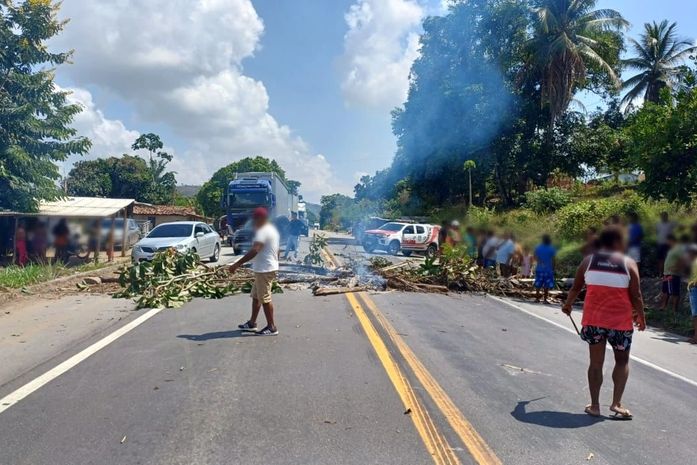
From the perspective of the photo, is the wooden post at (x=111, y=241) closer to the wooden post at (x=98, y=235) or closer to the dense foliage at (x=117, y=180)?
the wooden post at (x=98, y=235)

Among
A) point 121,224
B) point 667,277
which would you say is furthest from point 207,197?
point 667,277

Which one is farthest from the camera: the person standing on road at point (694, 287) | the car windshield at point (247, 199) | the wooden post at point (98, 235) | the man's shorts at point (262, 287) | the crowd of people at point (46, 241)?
the car windshield at point (247, 199)

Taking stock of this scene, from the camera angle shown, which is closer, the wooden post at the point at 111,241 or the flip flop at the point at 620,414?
the flip flop at the point at 620,414

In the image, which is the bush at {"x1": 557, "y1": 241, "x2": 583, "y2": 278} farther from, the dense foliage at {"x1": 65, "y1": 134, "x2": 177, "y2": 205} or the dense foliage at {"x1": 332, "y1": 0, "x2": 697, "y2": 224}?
the dense foliage at {"x1": 65, "y1": 134, "x2": 177, "y2": 205}

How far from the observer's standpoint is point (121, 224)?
22.7 meters

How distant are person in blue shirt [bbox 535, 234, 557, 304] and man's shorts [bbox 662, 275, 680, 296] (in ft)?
6.89

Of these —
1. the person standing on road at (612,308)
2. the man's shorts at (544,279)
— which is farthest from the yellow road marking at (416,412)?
the man's shorts at (544,279)

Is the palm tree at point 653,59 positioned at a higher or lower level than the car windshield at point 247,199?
higher

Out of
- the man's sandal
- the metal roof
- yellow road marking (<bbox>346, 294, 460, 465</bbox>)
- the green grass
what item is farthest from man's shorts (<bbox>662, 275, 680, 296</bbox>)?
the metal roof

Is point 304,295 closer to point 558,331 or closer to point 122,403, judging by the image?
point 558,331

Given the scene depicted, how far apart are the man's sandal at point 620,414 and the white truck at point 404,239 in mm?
21674

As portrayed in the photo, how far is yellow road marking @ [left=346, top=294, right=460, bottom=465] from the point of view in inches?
157

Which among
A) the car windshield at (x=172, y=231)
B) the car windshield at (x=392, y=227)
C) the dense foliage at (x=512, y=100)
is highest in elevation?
the dense foliage at (x=512, y=100)

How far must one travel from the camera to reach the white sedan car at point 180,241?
17.1 meters
